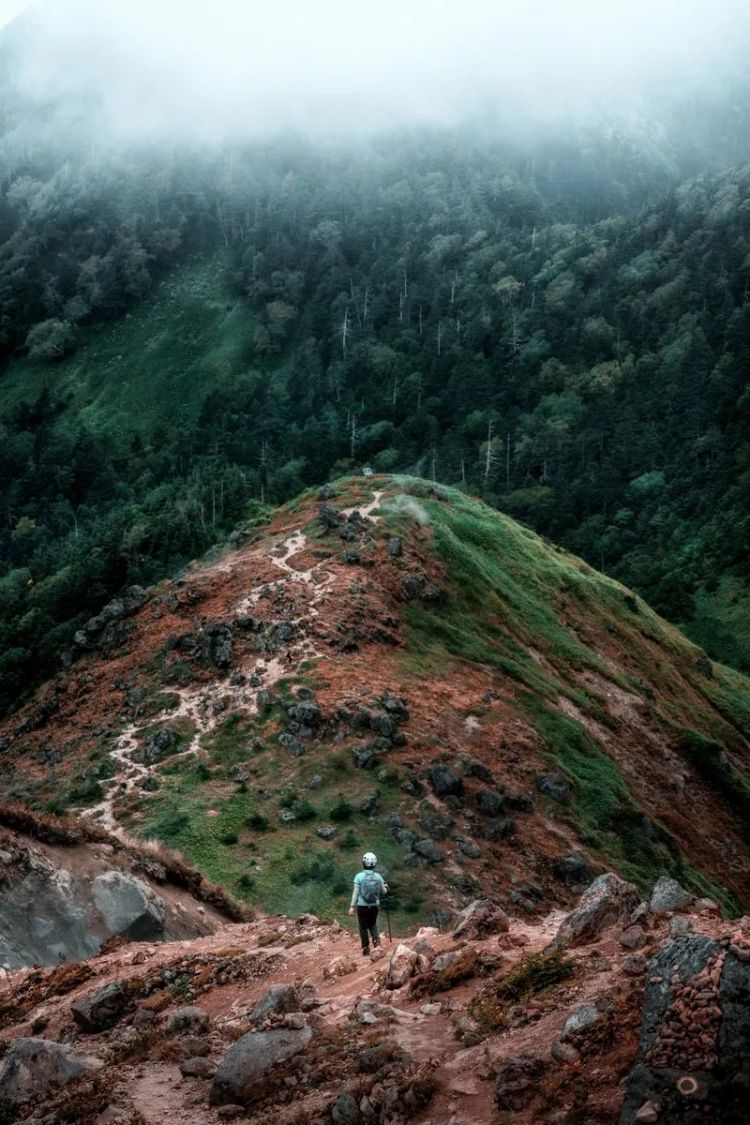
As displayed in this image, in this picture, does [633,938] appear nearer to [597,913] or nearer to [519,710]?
[597,913]

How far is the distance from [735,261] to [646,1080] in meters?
158

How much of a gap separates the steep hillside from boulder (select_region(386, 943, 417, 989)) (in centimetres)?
1710

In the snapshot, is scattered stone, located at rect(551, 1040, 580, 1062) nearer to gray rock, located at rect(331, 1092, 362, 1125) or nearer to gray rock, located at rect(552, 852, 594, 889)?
gray rock, located at rect(331, 1092, 362, 1125)

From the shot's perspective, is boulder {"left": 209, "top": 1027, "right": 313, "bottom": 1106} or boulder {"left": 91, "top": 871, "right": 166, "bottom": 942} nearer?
boulder {"left": 209, "top": 1027, "right": 313, "bottom": 1106}

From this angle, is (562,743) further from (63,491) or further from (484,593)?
(63,491)

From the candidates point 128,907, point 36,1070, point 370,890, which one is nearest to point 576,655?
point 128,907

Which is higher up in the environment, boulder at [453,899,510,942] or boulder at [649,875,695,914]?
boulder at [649,875,695,914]

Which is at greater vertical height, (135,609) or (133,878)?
(133,878)

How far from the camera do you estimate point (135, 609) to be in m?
52.8

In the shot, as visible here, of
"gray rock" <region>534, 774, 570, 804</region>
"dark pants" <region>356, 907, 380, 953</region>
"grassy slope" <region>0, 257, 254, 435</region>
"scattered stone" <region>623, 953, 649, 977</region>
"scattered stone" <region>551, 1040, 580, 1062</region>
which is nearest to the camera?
"scattered stone" <region>551, 1040, 580, 1062</region>

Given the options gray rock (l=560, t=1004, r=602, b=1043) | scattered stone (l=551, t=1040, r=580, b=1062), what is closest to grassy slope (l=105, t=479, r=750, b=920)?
gray rock (l=560, t=1004, r=602, b=1043)

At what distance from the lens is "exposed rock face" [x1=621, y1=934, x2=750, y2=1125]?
8094 mm

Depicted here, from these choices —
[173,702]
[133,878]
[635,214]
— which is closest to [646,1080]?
[133,878]

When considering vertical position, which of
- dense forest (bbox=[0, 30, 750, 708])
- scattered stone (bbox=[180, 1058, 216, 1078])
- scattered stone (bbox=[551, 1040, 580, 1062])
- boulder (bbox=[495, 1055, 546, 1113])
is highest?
boulder (bbox=[495, 1055, 546, 1113])
